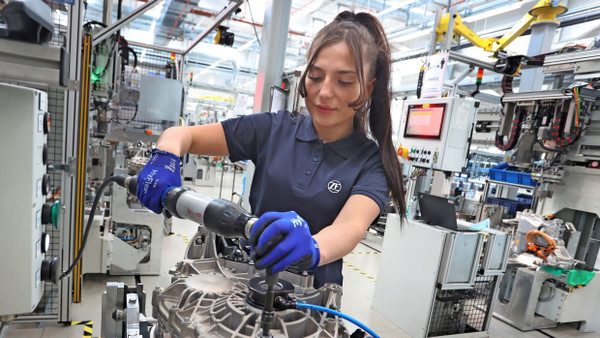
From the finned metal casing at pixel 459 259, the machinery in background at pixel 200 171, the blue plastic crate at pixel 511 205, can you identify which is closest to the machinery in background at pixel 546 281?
the finned metal casing at pixel 459 259

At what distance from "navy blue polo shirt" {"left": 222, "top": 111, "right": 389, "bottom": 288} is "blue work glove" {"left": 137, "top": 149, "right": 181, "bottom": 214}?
0.89 feet

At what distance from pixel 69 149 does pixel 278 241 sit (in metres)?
2.40

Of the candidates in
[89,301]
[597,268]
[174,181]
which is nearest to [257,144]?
[174,181]

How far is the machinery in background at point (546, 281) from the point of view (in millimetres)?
3654

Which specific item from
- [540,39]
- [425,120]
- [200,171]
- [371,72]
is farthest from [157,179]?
[200,171]

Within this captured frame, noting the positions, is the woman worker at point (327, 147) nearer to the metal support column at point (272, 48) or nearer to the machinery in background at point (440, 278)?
the machinery in background at point (440, 278)

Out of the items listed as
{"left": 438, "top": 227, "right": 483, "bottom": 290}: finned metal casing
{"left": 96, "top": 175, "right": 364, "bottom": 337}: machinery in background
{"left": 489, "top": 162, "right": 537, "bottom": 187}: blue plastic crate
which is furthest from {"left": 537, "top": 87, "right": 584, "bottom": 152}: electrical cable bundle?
{"left": 96, "top": 175, "right": 364, "bottom": 337}: machinery in background

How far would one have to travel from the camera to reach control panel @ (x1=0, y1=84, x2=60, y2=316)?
3.96 ft

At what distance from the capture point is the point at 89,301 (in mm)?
3121

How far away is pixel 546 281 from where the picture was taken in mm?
3791

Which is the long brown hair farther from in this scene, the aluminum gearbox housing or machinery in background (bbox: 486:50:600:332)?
machinery in background (bbox: 486:50:600:332)

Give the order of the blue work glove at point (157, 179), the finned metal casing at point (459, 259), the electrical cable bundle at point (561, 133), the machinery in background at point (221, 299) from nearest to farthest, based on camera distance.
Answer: the machinery in background at point (221, 299)
the blue work glove at point (157, 179)
the finned metal casing at point (459, 259)
the electrical cable bundle at point (561, 133)

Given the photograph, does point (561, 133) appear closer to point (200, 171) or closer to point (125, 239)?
point (125, 239)

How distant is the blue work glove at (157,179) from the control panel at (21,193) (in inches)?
20.4
